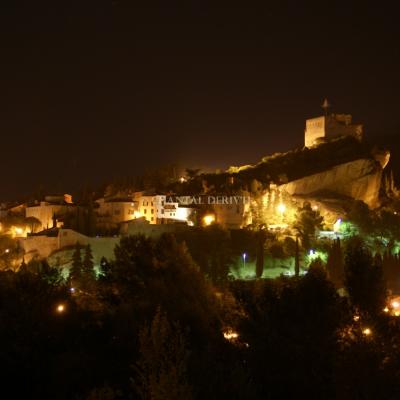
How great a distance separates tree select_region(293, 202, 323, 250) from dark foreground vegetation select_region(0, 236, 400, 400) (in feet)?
72.0

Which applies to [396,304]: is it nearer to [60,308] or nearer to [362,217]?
[362,217]

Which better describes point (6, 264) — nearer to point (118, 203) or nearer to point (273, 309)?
point (118, 203)

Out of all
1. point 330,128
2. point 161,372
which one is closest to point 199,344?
point 161,372

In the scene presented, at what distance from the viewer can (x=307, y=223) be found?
159 ft

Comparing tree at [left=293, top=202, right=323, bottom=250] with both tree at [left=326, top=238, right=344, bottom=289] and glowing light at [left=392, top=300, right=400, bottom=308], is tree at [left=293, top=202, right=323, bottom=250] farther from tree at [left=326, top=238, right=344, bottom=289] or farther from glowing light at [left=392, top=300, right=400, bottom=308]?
glowing light at [left=392, top=300, right=400, bottom=308]

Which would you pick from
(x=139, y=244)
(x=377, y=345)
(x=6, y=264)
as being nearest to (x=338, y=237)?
(x=139, y=244)

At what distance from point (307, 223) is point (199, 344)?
31932 millimetres

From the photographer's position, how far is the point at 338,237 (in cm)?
4750

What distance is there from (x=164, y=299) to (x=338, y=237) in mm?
27707

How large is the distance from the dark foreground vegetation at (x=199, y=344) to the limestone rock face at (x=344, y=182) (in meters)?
29.8

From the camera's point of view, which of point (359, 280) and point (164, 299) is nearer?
point (164, 299)

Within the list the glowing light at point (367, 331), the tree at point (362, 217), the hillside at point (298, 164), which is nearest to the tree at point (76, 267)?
the hillside at point (298, 164)

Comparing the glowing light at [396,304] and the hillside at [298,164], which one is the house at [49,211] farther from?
the glowing light at [396,304]

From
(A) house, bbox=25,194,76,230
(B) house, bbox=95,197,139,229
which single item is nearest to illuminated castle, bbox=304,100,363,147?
(B) house, bbox=95,197,139,229
